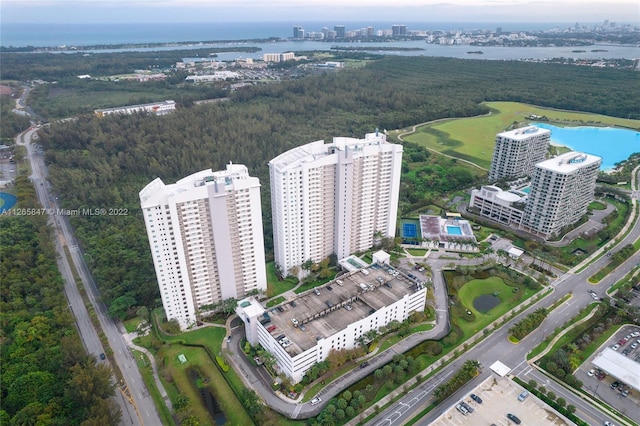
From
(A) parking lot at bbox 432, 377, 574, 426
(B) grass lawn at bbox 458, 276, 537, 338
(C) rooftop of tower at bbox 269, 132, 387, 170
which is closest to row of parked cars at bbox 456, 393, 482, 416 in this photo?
(A) parking lot at bbox 432, 377, 574, 426

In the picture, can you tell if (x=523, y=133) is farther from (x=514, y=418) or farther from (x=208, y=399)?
(x=208, y=399)

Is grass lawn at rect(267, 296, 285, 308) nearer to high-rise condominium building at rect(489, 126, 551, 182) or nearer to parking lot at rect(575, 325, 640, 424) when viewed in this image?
parking lot at rect(575, 325, 640, 424)

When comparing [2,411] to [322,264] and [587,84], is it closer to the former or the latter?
[322,264]

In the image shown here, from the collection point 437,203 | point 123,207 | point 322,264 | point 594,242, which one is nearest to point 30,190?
point 123,207

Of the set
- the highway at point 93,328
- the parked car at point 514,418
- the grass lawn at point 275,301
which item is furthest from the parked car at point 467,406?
the highway at point 93,328

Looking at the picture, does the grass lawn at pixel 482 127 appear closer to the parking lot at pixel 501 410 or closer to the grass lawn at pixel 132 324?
the parking lot at pixel 501 410
